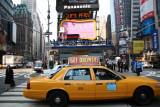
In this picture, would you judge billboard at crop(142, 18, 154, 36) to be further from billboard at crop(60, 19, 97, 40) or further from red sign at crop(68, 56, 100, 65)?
red sign at crop(68, 56, 100, 65)

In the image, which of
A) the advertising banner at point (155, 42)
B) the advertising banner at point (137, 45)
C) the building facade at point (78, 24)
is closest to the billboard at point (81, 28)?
the building facade at point (78, 24)

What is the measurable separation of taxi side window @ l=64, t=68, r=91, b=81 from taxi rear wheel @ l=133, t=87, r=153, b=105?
73.8 inches

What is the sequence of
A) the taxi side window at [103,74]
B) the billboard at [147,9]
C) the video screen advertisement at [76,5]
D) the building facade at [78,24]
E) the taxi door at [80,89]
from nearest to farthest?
1. the taxi door at [80,89]
2. the taxi side window at [103,74]
3. the building facade at [78,24]
4. the video screen advertisement at [76,5]
5. the billboard at [147,9]

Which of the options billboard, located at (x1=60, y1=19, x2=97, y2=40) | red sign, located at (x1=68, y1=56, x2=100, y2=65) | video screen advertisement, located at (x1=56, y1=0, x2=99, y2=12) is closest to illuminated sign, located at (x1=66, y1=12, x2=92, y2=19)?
video screen advertisement, located at (x1=56, y1=0, x2=99, y2=12)

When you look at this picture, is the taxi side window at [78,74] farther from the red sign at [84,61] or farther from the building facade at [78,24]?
the building facade at [78,24]

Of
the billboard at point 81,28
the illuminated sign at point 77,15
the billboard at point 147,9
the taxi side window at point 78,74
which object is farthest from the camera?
the billboard at point 147,9

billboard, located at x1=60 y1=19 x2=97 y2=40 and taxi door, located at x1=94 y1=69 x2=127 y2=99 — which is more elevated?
billboard, located at x1=60 y1=19 x2=97 y2=40

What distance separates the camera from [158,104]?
17.5 ft

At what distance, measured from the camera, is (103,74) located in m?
5.48

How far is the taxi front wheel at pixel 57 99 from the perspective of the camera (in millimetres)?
5055

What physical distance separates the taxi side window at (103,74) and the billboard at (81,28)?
20319 mm

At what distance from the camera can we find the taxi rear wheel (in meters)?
5.23

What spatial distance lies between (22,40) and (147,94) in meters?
108

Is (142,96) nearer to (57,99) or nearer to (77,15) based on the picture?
(57,99)
